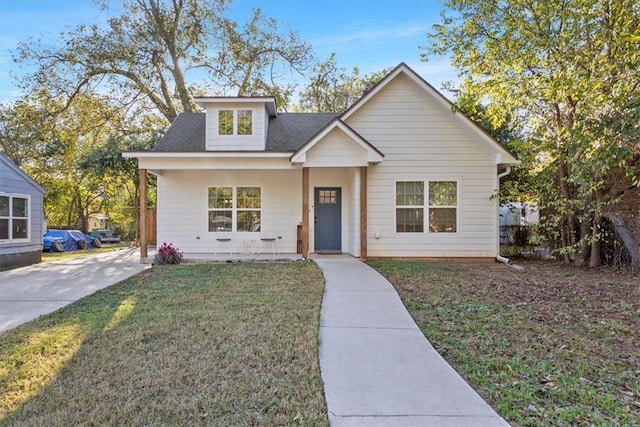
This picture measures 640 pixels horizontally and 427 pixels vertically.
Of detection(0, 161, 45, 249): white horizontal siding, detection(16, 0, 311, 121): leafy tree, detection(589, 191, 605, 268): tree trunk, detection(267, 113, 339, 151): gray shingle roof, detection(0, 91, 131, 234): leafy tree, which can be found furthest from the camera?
detection(0, 91, 131, 234): leafy tree

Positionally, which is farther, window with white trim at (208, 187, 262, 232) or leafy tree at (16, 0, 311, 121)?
leafy tree at (16, 0, 311, 121)

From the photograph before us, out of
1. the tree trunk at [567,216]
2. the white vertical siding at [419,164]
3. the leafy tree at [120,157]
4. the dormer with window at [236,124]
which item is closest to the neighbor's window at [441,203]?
the white vertical siding at [419,164]

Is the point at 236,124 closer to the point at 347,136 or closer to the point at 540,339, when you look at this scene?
the point at 347,136

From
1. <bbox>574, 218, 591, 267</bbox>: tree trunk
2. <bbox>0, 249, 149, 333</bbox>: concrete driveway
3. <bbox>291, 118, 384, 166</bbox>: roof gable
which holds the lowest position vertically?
<bbox>0, 249, 149, 333</bbox>: concrete driveway

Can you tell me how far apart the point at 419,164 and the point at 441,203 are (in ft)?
4.32

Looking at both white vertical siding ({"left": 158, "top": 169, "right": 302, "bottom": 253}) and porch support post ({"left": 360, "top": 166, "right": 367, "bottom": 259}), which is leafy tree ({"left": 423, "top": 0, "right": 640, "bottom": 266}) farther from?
white vertical siding ({"left": 158, "top": 169, "right": 302, "bottom": 253})

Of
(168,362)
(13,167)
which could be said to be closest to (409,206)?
(168,362)

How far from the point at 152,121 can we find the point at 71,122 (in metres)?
4.06

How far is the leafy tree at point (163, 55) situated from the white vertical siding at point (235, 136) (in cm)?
943

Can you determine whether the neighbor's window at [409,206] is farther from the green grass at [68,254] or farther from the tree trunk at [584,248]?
the green grass at [68,254]

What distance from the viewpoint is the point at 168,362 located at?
388 centimetres

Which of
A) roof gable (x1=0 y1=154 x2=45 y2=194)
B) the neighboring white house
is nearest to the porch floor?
the neighboring white house

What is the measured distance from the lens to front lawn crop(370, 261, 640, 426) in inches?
126

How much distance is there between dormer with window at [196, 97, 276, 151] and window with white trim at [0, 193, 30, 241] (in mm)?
5686
